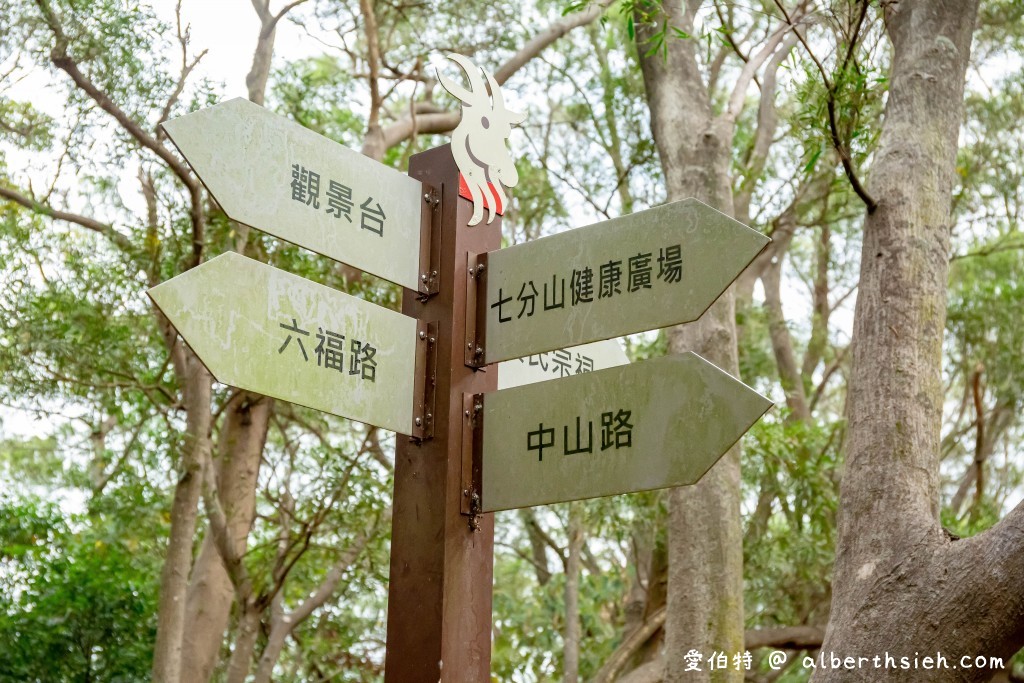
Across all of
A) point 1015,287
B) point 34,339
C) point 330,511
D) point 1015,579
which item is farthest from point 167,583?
point 1015,287

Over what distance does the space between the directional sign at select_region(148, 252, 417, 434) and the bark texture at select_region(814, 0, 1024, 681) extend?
4.98ft

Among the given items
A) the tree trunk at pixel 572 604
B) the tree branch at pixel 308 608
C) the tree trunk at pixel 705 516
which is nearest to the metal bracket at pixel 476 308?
the tree trunk at pixel 705 516

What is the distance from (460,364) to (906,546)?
1.56m

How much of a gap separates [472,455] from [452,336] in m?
0.28

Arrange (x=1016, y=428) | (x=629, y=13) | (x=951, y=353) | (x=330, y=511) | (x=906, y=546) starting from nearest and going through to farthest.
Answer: (x=906, y=546)
(x=629, y=13)
(x=330, y=511)
(x=951, y=353)
(x=1016, y=428)

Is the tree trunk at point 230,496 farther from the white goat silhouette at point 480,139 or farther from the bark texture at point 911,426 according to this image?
the white goat silhouette at point 480,139

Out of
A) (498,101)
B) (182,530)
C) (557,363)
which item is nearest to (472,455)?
(557,363)

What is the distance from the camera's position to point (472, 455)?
246cm

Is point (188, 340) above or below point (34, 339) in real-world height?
below

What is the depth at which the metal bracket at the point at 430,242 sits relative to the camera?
260cm

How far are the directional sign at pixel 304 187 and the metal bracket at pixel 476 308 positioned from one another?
13cm

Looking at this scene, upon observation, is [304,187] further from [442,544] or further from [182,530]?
[182,530]

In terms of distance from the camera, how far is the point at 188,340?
2.12 meters

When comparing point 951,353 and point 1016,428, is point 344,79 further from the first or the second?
point 1016,428
